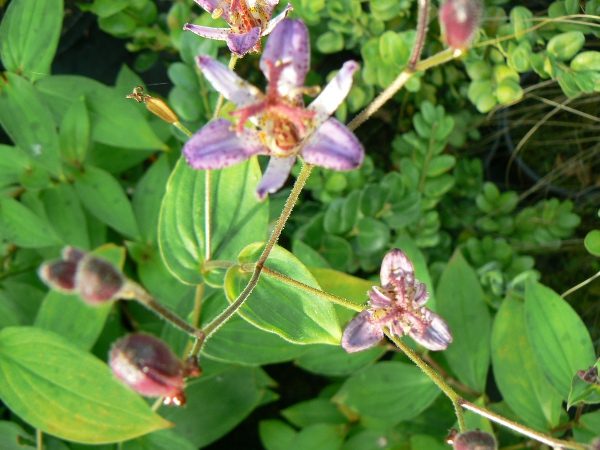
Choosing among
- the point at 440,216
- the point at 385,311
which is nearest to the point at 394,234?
the point at 440,216

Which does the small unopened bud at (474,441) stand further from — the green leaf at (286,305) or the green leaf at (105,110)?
the green leaf at (105,110)

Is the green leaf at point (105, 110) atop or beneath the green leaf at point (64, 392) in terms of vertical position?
atop

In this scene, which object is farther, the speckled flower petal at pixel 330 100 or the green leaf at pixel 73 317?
the green leaf at pixel 73 317

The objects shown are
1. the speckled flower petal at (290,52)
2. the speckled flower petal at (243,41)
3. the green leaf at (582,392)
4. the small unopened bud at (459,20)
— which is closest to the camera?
the small unopened bud at (459,20)

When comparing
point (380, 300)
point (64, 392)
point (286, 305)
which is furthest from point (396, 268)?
point (64, 392)

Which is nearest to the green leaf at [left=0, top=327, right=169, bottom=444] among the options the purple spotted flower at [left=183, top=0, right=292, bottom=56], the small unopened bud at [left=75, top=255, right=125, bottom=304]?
the small unopened bud at [left=75, top=255, right=125, bottom=304]

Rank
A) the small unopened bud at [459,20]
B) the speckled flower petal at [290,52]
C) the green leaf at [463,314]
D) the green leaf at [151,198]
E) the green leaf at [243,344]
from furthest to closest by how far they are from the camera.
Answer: the green leaf at [151,198], the green leaf at [463,314], the green leaf at [243,344], the speckled flower petal at [290,52], the small unopened bud at [459,20]

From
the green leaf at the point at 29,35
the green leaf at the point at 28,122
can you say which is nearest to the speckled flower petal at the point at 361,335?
the green leaf at the point at 28,122
